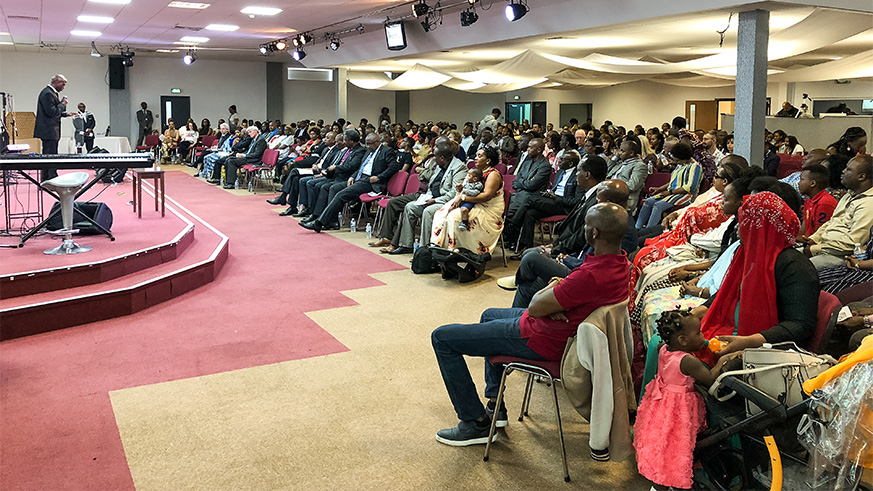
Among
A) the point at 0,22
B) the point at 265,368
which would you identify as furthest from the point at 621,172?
the point at 0,22

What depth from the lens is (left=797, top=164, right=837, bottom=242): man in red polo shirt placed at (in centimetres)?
474

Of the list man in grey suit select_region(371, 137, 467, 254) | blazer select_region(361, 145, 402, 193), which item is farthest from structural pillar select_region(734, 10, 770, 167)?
blazer select_region(361, 145, 402, 193)

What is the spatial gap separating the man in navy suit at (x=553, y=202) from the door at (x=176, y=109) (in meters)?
17.5

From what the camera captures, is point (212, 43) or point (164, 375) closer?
point (164, 375)

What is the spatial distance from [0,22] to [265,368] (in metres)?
12.6

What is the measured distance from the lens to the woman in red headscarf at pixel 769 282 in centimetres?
272

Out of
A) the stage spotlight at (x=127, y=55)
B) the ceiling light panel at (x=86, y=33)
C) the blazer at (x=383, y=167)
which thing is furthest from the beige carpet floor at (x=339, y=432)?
the stage spotlight at (x=127, y=55)

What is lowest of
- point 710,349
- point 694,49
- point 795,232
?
point 710,349

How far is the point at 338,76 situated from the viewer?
17.0 meters

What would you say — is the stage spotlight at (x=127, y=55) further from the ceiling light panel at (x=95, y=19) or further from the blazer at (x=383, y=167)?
the blazer at (x=383, y=167)

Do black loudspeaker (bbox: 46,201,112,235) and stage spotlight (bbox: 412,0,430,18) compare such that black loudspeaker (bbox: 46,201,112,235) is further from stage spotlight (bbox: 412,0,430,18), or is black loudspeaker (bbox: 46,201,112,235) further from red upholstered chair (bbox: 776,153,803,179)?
red upholstered chair (bbox: 776,153,803,179)

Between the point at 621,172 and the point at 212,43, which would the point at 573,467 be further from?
the point at 212,43

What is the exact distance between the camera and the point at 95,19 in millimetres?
13250

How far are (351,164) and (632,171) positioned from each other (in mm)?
3651
